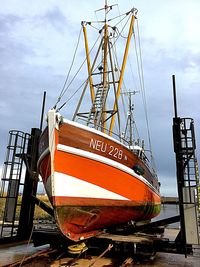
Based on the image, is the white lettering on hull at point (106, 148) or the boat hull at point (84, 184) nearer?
the boat hull at point (84, 184)

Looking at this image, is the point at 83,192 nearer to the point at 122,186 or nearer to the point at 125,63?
the point at 122,186

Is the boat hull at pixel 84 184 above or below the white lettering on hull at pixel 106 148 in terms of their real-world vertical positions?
below

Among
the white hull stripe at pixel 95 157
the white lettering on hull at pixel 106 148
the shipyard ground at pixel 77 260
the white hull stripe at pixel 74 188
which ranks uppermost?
the white lettering on hull at pixel 106 148

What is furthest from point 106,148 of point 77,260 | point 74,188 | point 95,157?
point 77,260

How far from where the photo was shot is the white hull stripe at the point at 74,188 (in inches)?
219

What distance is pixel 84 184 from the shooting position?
5.97m

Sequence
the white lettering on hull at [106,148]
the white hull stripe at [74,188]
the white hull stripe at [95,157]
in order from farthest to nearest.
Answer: the white lettering on hull at [106,148], the white hull stripe at [95,157], the white hull stripe at [74,188]

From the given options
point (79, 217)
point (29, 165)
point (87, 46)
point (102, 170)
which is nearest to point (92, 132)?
point (102, 170)

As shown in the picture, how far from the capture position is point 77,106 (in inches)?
357

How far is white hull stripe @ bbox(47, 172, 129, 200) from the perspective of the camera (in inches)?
219

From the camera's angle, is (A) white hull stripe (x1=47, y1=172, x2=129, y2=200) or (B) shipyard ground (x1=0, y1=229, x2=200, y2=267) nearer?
(A) white hull stripe (x1=47, y1=172, x2=129, y2=200)

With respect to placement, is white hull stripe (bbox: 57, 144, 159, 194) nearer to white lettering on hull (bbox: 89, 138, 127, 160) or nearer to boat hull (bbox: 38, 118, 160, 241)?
boat hull (bbox: 38, 118, 160, 241)

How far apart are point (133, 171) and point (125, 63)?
5359mm

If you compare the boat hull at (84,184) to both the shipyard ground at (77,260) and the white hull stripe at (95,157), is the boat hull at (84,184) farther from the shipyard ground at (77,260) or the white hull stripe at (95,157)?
the shipyard ground at (77,260)
